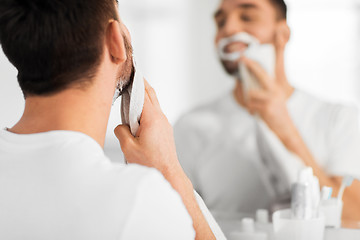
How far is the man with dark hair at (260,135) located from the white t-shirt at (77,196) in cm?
85

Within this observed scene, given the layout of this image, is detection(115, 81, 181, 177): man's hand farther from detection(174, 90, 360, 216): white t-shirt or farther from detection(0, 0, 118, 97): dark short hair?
detection(174, 90, 360, 216): white t-shirt

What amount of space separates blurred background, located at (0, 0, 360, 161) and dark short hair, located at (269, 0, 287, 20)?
0.02m

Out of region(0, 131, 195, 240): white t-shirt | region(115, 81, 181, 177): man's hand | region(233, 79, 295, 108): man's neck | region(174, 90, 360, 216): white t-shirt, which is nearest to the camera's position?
region(0, 131, 195, 240): white t-shirt

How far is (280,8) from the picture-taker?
4.42 ft

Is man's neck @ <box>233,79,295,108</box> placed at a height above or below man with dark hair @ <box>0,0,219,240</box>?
below

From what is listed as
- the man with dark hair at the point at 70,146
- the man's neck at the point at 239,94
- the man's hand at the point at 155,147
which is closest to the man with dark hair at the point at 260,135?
the man's neck at the point at 239,94

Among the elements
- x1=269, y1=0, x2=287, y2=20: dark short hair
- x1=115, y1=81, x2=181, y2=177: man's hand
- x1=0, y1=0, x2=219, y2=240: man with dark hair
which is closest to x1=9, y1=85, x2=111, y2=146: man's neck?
x1=0, y1=0, x2=219, y2=240: man with dark hair

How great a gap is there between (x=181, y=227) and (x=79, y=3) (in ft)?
1.00

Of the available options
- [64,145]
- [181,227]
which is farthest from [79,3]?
[181,227]

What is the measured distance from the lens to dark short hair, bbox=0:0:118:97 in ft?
1.85

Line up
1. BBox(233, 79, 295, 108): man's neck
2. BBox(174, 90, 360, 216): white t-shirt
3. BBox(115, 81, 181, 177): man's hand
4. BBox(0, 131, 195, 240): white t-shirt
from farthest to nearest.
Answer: BBox(233, 79, 295, 108): man's neck → BBox(174, 90, 360, 216): white t-shirt → BBox(115, 81, 181, 177): man's hand → BBox(0, 131, 195, 240): white t-shirt

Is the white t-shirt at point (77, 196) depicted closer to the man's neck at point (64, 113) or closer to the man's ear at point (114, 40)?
the man's neck at point (64, 113)

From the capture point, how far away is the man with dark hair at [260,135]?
4.27ft

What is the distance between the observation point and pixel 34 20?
1.86 feet
